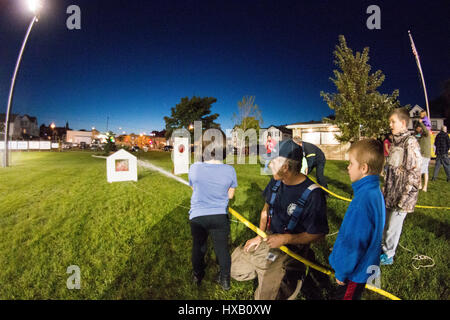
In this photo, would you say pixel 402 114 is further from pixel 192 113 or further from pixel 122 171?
pixel 192 113

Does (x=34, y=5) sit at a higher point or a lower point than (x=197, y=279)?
higher

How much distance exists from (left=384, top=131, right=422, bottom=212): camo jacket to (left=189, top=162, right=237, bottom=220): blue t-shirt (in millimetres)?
2587

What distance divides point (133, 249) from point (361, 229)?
12.3ft

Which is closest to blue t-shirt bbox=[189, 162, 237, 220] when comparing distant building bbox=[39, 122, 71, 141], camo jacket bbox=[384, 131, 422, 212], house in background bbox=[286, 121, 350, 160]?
camo jacket bbox=[384, 131, 422, 212]

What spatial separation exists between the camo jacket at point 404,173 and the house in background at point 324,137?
926 inches

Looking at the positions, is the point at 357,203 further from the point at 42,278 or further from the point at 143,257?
the point at 42,278

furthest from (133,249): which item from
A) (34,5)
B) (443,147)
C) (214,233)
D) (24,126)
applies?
(24,126)

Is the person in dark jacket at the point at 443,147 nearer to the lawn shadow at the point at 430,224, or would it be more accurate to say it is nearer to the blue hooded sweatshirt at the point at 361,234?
the lawn shadow at the point at 430,224

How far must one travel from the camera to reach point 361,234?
156 cm

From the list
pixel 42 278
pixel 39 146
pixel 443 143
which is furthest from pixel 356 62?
pixel 39 146

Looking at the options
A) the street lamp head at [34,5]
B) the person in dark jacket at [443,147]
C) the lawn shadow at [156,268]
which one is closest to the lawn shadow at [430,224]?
the lawn shadow at [156,268]

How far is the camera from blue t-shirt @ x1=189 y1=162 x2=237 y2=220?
2488 mm
